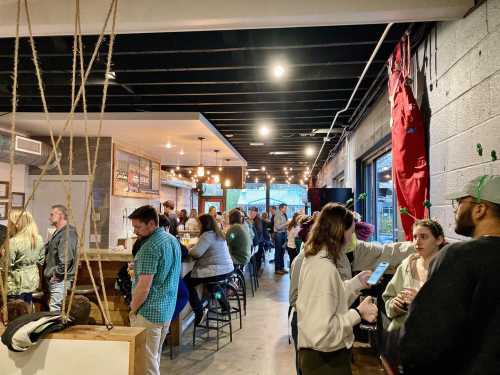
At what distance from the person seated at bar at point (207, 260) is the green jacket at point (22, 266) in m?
1.47

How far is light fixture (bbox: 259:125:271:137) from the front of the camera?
662 centimetres

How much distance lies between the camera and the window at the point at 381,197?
4602 mm

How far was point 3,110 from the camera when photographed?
17.9 ft

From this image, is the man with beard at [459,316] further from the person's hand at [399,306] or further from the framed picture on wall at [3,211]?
the framed picture on wall at [3,211]

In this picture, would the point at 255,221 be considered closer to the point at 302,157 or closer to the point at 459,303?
the point at 302,157

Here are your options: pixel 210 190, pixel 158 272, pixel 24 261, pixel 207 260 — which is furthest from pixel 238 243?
pixel 210 190

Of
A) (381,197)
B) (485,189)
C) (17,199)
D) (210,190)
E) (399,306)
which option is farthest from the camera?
(210,190)

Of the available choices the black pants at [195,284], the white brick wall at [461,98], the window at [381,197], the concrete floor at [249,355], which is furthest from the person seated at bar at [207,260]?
the white brick wall at [461,98]

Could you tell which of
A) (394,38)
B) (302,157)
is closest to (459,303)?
(394,38)

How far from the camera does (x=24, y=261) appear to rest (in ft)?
11.3

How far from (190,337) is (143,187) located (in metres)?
4.62

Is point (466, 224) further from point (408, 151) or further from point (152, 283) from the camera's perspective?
point (152, 283)

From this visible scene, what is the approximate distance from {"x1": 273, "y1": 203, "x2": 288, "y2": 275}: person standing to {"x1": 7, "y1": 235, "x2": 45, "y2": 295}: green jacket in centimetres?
585

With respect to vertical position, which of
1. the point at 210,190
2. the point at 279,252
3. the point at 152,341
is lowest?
the point at 279,252
